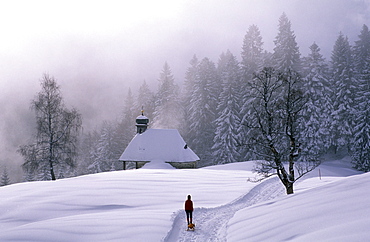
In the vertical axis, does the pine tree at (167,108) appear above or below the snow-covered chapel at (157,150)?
above

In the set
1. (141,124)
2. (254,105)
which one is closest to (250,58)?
(254,105)

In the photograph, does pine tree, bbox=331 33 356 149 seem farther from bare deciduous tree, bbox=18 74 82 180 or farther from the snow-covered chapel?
bare deciduous tree, bbox=18 74 82 180

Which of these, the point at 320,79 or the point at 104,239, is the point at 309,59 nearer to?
the point at 320,79

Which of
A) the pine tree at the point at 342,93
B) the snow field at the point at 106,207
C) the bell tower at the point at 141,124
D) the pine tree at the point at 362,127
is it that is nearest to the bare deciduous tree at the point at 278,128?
the snow field at the point at 106,207

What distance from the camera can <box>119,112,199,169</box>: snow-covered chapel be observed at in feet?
108

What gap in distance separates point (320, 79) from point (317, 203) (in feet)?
99.3

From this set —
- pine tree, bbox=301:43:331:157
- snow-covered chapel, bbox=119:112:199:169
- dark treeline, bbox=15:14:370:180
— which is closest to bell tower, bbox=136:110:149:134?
snow-covered chapel, bbox=119:112:199:169

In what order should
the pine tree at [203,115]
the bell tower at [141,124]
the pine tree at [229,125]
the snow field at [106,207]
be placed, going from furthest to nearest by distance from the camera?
the pine tree at [203,115]
the pine tree at [229,125]
the bell tower at [141,124]
the snow field at [106,207]

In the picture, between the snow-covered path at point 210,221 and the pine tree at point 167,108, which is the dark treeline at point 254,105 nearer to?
the pine tree at point 167,108

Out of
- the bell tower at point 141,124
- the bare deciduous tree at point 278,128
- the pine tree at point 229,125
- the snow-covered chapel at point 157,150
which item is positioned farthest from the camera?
the pine tree at point 229,125

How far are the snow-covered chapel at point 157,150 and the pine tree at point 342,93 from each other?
19.1 meters

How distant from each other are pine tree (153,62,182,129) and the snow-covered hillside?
30617 mm

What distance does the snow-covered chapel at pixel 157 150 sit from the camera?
32.9 metres

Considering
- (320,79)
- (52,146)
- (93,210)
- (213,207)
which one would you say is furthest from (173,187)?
(320,79)
